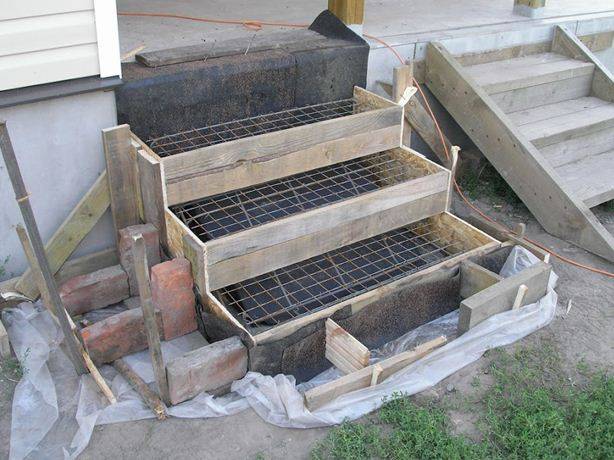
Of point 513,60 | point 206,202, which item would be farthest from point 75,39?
point 513,60

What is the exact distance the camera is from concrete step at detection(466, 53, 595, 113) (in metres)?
5.58

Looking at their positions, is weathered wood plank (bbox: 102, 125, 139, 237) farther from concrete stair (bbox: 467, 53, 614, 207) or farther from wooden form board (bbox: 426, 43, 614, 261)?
concrete stair (bbox: 467, 53, 614, 207)

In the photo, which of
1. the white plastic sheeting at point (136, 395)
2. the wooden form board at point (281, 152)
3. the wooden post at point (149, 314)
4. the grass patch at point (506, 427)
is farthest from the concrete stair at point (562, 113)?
the wooden post at point (149, 314)

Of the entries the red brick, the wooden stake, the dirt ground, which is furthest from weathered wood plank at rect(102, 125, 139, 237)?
the wooden stake

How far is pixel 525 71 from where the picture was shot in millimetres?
5781

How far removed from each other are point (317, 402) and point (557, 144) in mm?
3228

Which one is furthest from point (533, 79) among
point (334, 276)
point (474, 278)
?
point (334, 276)

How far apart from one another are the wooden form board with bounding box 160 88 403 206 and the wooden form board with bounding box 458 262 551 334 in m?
1.41

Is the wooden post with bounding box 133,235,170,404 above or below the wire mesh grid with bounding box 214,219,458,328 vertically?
above

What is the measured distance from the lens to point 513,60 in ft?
19.8

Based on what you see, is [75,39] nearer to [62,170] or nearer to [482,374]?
[62,170]

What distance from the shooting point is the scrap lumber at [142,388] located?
3.35m

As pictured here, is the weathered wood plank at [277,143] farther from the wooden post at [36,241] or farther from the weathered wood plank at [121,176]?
the wooden post at [36,241]

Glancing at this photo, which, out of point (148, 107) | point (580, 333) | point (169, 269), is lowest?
point (580, 333)
